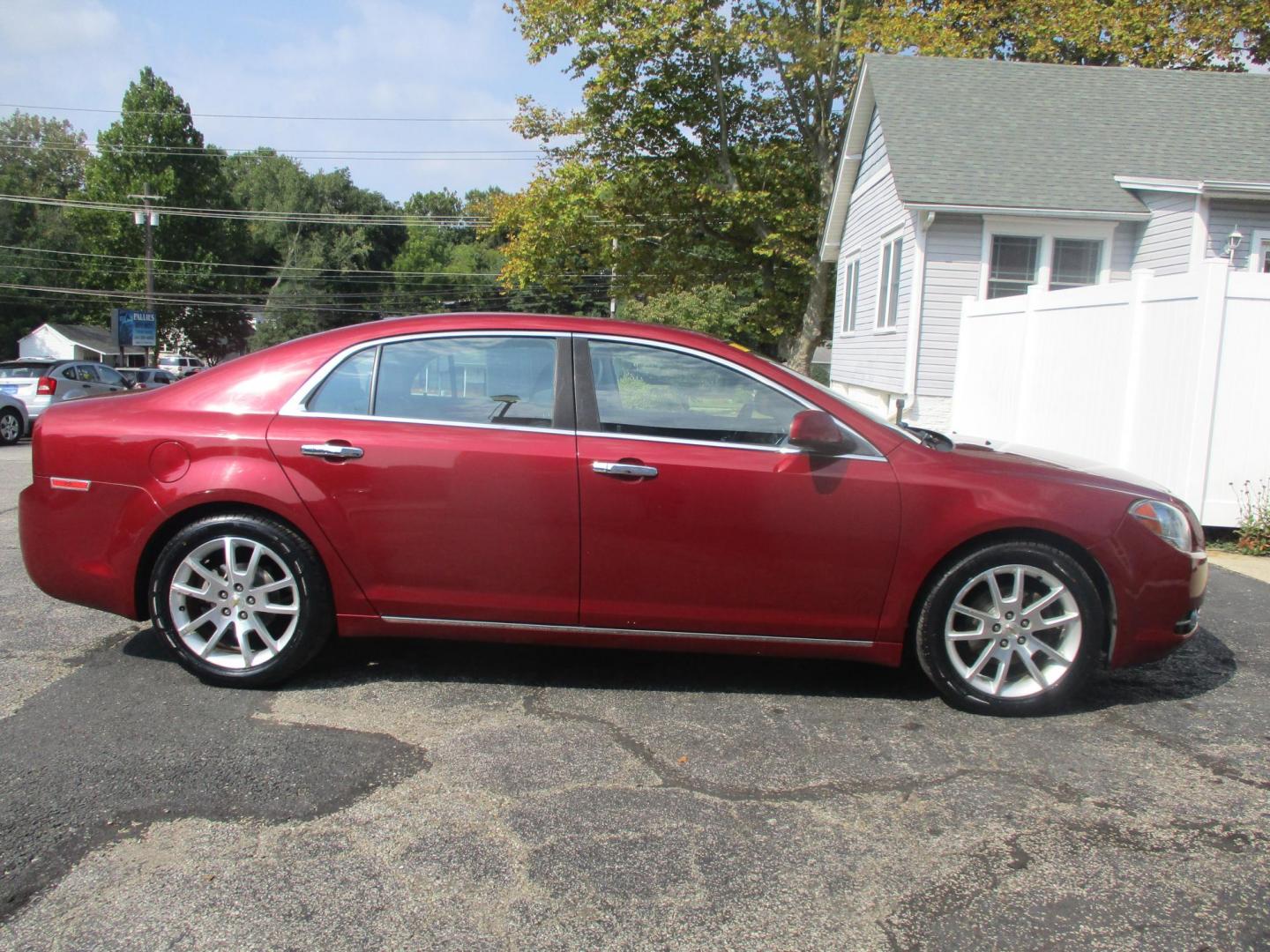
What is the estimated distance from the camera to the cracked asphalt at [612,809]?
2510 mm

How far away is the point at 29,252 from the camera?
60406mm

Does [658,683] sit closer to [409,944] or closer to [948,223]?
[409,944]

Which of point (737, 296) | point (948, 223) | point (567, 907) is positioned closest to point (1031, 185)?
point (948, 223)

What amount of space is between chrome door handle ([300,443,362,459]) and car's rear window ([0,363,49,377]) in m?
17.5

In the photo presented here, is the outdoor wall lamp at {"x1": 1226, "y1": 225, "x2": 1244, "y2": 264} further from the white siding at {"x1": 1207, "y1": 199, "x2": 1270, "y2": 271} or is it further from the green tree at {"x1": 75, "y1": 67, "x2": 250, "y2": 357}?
the green tree at {"x1": 75, "y1": 67, "x2": 250, "y2": 357}

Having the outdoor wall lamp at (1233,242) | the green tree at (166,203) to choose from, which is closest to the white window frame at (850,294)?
the outdoor wall lamp at (1233,242)

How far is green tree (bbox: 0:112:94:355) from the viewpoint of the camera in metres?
58.1

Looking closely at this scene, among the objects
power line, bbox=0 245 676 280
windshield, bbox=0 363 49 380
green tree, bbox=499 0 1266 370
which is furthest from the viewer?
power line, bbox=0 245 676 280

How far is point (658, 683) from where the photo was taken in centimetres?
428

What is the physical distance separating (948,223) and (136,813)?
13.7 m

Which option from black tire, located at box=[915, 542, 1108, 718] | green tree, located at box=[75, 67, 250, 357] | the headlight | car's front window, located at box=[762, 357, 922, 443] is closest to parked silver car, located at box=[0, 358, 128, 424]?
car's front window, located at box=[762, 357, 922, 443]

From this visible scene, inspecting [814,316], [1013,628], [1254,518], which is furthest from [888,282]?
→ [1013,628]

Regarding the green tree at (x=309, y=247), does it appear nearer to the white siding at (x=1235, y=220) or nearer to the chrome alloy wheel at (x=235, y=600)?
the white siding at (x=1235, y=220)

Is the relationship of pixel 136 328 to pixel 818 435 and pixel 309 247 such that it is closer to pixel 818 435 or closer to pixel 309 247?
pixel 309 247
